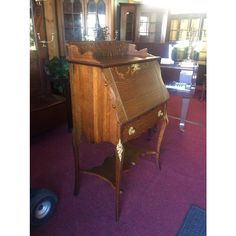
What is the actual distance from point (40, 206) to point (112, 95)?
3.02ft

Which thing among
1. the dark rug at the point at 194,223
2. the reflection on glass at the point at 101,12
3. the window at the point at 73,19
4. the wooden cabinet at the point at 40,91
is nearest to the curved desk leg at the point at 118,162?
the dark rug at the point at 194,223

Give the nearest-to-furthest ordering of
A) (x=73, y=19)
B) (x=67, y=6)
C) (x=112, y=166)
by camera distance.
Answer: (x=112, y=166) → (x=67, y=6) → (x=73, y=19)

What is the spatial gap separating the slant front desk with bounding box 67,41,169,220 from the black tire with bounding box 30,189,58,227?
0.27 metres

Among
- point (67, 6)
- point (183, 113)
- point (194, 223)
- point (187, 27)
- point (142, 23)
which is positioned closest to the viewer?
point (194, 223)

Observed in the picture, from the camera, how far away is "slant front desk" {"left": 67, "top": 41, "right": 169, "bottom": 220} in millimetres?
1247

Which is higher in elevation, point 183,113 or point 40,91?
point 40,91

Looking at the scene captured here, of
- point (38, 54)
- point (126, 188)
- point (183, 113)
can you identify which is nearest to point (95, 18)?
point (38, 54)

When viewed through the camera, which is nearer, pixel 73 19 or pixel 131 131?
pixel 131 131

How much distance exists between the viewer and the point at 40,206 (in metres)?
1.44

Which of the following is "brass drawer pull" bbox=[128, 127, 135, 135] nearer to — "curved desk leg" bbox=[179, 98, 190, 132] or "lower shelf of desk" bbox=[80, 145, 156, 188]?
"lower shelf of desk" bbox=[80, 145, 156, 188]

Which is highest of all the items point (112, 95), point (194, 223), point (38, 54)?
point (38, 54)

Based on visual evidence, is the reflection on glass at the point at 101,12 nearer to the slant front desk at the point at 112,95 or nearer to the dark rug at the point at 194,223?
the slant front desk at the point at 112,95

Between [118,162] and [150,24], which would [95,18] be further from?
[118,162]
